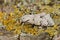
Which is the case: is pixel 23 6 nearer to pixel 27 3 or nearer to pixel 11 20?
pixel 27 3

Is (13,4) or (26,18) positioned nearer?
(26,18)

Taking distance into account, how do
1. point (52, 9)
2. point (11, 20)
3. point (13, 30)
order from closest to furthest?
point (13, 30) → point (11, 20) → point (52, 9)

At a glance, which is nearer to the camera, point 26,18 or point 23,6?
point 26,18

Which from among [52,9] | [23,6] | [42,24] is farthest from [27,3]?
[42,24]

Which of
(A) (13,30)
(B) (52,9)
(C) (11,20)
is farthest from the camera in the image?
(B) (52,9)

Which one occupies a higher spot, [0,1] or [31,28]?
[0,1]

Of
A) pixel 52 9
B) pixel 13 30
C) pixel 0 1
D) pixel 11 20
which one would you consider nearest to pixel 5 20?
pixel 11 20

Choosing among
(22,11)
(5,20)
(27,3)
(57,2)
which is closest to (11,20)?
(5,20)

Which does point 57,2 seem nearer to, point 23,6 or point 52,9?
point 52,9
